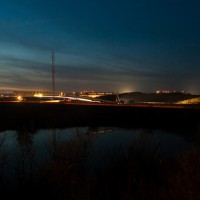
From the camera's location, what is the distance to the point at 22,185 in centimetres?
2731

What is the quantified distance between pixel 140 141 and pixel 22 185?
45.9 feet

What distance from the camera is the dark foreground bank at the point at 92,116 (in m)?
64.9

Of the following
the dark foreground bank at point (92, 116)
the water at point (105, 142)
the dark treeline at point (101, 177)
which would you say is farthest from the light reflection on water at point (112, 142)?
the dark foreground bank at point (92, 116)

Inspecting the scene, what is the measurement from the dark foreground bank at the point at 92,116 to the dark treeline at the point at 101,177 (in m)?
32.0

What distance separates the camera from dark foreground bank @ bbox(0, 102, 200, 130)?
64875 millimetres

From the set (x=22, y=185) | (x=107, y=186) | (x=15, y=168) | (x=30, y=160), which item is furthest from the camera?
(x=30, y=160)

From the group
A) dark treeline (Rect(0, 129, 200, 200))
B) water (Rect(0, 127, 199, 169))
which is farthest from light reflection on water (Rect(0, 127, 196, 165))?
dark treeline (Rect(0, 129, 200, 200))

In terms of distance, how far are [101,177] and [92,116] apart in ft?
152

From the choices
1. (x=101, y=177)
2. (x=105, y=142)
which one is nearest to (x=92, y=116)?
(x=105, y=142)

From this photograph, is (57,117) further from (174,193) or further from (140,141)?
(174,193)

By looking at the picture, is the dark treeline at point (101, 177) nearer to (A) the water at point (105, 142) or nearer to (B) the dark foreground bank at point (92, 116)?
(A) the water at point (105, 142)

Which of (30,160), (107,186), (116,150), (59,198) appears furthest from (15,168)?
(116,150)

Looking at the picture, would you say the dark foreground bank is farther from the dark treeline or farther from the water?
the dark treeline

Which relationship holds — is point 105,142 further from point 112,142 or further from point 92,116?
point 92,116
